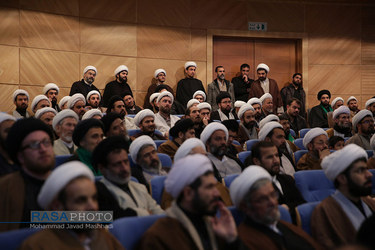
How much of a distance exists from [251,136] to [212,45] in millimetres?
4573

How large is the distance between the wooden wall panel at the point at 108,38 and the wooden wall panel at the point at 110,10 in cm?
12

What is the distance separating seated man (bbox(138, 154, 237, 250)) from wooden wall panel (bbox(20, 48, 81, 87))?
6.89 metres

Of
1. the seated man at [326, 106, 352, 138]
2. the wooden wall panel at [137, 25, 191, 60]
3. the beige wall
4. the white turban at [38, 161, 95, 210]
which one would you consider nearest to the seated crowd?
the white turban at [38, 161, 95, 210]

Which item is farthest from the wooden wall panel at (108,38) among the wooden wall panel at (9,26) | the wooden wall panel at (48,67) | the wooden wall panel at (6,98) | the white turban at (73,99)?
the white turban at (73,99)

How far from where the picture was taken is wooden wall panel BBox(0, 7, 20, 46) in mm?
8305

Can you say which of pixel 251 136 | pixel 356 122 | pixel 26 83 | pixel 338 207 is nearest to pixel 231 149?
pixel 251 136

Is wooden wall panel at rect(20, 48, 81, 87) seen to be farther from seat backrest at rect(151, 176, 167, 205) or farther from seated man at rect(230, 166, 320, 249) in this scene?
seated man at rect(230, 166, 320, 249)

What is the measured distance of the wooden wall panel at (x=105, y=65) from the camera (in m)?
9.54

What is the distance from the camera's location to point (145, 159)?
4008mm

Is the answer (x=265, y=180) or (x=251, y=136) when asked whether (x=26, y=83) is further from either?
(x=265, y=180)

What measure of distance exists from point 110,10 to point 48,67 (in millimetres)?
1841

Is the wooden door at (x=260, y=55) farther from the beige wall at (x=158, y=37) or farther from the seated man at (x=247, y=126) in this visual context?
the seated man at (x=247, y=126)

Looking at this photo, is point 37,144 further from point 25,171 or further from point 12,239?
point 12,239

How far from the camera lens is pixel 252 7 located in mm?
10969
